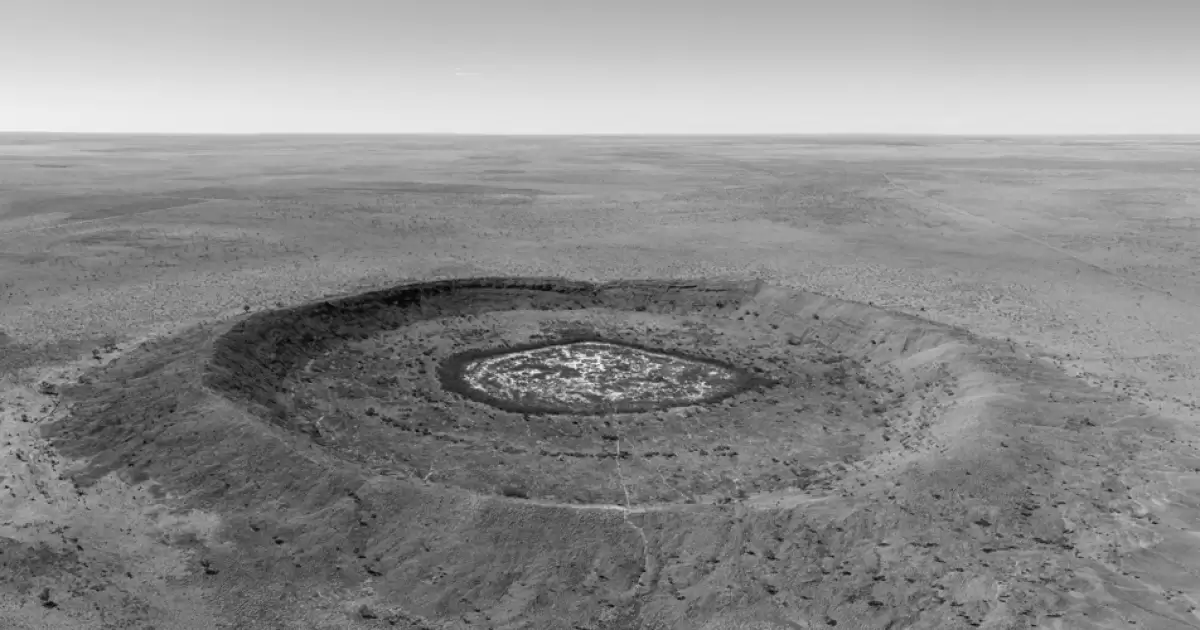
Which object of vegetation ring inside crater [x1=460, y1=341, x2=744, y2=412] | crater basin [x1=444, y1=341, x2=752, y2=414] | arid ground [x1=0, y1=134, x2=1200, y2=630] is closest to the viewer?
arid ground [x1=0, y1=134, x2=1200, y2=630]

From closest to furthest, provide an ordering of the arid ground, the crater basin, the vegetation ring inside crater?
the arid ground, the crater basin, the vegetation ring inside crater

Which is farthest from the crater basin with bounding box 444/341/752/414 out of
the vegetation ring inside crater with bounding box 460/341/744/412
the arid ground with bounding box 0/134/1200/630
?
the arid ground with bounding box 0/134/1200/630

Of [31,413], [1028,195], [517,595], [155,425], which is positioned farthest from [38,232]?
[1028,195]

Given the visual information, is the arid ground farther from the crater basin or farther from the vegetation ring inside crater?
the vegetation ring inside crater

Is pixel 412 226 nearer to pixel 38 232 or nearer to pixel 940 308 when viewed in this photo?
Answer: pixel 38 232

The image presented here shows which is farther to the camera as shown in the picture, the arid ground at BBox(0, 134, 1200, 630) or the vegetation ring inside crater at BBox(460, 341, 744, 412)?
the vegetation ring inside crater at BBox(460, 341, 744, 412)
